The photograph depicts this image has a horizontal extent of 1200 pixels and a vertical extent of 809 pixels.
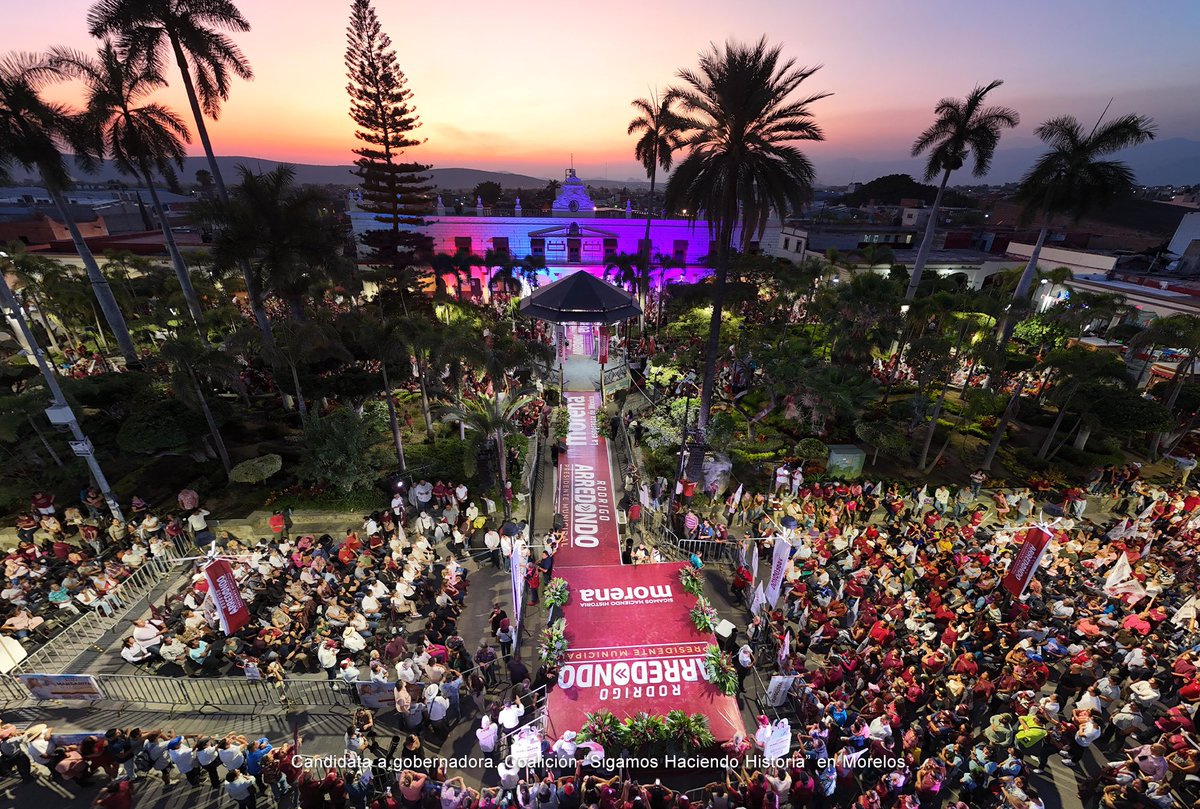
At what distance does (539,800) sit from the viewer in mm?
8328

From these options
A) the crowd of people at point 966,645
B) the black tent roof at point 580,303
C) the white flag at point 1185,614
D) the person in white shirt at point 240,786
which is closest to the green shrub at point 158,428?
the person in white shirt at point 240,786

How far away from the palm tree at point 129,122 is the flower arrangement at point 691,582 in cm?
2279

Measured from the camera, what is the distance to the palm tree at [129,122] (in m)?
18.5

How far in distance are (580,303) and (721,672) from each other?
16813mm

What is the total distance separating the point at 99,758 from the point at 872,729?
13.8 meters

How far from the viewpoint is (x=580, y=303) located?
23391 millimetres

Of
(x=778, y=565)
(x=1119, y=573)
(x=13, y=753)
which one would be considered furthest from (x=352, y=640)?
(x=1119, y=573)

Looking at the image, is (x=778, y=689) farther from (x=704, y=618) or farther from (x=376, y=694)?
(x=376, y=694)

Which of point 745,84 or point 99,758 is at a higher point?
point 745,84

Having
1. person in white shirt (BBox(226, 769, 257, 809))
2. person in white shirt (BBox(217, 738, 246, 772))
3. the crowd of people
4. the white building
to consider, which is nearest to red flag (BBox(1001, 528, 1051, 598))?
the crowd of people

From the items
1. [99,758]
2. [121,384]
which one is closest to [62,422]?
[121,384]

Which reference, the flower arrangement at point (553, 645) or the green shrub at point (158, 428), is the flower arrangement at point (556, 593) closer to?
the flower arrangement at point (553, 645)

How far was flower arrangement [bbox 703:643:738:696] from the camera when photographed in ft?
35.6

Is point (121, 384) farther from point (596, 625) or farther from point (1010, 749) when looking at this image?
point (1010, 749)
